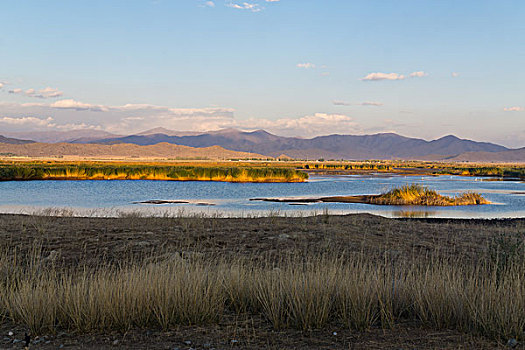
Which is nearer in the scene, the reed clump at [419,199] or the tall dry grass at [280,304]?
the tall dry grass at [280,304]

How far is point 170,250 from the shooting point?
34.7ft

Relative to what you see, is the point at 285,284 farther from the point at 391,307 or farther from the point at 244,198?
the point at 244,198

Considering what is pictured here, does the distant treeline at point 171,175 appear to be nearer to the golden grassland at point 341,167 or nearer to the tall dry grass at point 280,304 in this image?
the golden grassland at point 341,167

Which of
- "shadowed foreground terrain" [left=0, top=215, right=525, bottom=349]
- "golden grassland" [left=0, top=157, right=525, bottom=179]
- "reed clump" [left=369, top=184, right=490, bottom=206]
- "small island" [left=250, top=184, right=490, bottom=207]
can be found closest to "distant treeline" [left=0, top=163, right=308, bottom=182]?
"small island" [left=250, top=184, right=490, bottom=207]

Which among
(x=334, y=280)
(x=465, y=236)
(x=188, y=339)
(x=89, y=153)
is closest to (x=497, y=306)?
(x=334, y=280)

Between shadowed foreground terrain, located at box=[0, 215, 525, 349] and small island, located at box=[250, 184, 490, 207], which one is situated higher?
shadowed foreground terrain, located at box=[0, 215, 525, 349]

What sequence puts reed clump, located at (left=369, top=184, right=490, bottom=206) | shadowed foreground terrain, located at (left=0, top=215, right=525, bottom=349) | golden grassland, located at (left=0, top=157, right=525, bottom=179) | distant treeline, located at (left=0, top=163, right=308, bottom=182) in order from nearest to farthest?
shadowed foreground terrain, located at (left=0, top=215, right=525, bottom=349) < reed clump, located at (left=369, top=184, right=490, bottom=206) < distant treeline, located at (left=0, top=163, right=308, bottom=182) < golden grassland, located at (left=0, top=157, right=525, bottom=179)

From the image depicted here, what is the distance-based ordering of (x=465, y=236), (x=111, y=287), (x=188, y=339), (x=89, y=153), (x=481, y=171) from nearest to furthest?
(x=188, y=339), (x=111, y=287), (x=465, y=236), (x=481, y=171), (x=89, y=153)

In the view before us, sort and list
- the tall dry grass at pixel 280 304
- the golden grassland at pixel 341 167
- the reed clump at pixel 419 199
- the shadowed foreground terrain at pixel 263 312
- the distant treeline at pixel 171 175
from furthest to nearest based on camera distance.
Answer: the golden grassland at pixel 341 167 → the distant treeline at pixel 171 175 → the reed clump at pixel 419 199 → the tall dry grass at pixel 280 304 → the shadowed foreground terrain at pixel 263 312

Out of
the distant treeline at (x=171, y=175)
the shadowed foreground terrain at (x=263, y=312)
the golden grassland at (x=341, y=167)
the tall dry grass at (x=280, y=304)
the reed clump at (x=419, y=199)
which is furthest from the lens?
the golden grassland at (x=341, y=167)

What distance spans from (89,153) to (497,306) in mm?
199880

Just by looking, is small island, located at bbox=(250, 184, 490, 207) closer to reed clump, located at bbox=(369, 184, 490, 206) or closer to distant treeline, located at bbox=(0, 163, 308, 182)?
reed clump, located at bbox=(369, 184, 490, 206)

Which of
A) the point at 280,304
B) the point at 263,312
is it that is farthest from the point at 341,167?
the point at 280,304

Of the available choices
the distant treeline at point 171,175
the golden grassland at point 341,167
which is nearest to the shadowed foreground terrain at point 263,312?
the distant treeline at point 171,175
